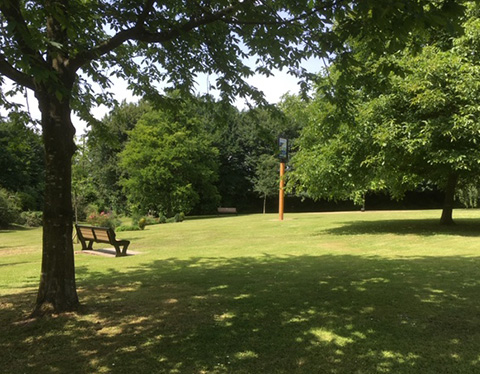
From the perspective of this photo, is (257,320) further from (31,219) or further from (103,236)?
(31,219)

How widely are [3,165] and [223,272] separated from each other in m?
38.3

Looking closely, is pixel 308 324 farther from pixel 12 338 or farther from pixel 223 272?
pixel 223 272

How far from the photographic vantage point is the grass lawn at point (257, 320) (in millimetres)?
3457

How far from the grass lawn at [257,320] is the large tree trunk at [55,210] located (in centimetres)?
32

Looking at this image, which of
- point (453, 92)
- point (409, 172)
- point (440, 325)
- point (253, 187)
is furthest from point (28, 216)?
point (440, 325)

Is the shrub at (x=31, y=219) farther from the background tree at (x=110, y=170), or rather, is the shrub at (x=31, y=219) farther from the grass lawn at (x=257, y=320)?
the grass lawn at (x=257, y=320)

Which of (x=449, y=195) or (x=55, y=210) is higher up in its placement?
(x=449, y=195)

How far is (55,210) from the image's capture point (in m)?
4.63

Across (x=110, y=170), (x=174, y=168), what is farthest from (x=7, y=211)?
(x=110, y=170)

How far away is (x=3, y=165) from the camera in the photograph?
3841cm

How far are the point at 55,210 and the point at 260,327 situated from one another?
9.03 ft

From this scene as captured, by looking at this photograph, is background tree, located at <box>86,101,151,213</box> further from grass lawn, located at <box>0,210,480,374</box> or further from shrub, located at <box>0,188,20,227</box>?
grass lawn, located at <box>0,210,480,374</box>

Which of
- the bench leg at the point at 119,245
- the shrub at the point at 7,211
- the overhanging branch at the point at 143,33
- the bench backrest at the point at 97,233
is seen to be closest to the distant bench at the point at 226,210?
the shrub at the point at 7,211

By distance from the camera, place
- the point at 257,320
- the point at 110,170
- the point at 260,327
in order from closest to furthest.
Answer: the point at 260,327
the point at 257,320
the point at 110,170
